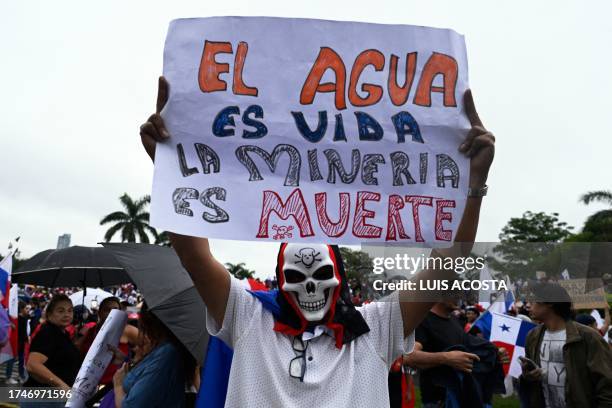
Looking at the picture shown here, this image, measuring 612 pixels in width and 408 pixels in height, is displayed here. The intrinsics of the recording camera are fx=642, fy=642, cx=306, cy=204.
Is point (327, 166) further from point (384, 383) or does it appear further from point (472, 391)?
point (472, 391)

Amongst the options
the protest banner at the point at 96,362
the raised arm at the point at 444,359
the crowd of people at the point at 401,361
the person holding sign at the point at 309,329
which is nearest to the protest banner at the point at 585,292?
the crowd of people at the point at 401,361

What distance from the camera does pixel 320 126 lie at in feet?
9.24

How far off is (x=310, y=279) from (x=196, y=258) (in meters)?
0.55

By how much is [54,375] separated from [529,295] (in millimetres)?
4316

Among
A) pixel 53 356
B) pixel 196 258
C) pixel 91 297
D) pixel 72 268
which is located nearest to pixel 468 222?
pixel 196 258

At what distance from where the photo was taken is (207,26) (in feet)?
9.05

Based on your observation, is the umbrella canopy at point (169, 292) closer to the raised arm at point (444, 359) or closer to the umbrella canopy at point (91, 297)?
the raised arm at point (444, 359)

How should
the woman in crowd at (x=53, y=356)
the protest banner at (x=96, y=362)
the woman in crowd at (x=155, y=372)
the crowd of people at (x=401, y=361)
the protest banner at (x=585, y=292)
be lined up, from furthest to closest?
the protest banner at (x=585, y=292), the woman in crowd at (x=53, y=356), the protest banner at (x=96, y=362), the crowd of people at (x=401, y=361), the woman in crowd at (x=155, y=372)

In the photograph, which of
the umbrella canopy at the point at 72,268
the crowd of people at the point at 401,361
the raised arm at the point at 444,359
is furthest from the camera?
the umbrella canopy at the point at 72,268

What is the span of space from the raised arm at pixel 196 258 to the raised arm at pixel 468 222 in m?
0.78

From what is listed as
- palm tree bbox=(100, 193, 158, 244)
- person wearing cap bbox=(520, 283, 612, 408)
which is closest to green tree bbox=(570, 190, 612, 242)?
palm tree bbox=(100, 193, 158, 244)

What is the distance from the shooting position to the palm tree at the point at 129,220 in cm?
6556

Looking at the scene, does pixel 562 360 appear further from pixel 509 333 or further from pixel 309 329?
pixel 309 329

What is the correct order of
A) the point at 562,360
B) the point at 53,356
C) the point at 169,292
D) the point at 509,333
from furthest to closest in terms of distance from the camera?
the point at 509,333
the point at 53,356
the point at 562,360
the point at 169,292
